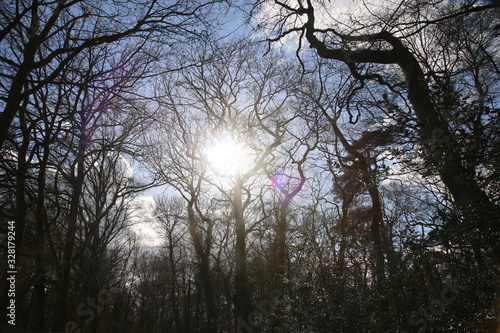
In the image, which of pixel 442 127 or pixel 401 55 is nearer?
pixel 442 127

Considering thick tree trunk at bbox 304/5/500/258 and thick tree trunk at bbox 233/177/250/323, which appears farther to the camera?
thick tree trunk at bbox 233/177/250/323

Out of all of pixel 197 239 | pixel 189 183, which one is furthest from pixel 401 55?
pixel 197 239

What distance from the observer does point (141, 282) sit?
4197 centimetres

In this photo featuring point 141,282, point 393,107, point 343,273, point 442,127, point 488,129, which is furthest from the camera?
point 141,282

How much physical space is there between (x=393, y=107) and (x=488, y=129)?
1.10 m

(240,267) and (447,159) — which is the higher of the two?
(447,159)

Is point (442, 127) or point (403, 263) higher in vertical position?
point (442, 127)

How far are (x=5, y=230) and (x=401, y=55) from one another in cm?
1085

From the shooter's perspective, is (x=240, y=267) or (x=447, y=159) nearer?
(x=447, y=159)

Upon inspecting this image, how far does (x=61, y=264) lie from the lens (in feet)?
30.3

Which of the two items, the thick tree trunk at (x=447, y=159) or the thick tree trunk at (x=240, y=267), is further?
the thick tree trunk at (x=240, y=267)

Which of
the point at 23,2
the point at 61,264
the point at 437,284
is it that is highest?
the point at 23,2

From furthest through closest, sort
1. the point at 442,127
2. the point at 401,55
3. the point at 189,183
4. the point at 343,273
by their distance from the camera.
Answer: the point at 189,183 < the point at 343,273 < the point at 401,55 < the point at 442,127

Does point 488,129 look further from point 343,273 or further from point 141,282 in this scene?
point 141,282
